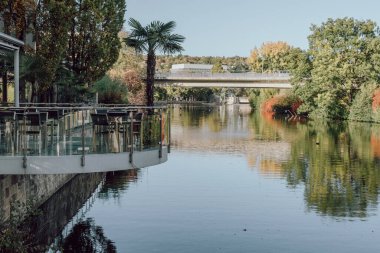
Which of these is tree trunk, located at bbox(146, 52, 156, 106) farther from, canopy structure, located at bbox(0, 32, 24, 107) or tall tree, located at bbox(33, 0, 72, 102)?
canopy structure, located at bbox(0, 32, 24, 107)

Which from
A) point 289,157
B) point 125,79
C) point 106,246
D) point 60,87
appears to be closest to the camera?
point 106,246

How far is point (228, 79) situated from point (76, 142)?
69855 millimetres

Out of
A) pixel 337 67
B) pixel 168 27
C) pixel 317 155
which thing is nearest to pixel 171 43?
pixel 168 27

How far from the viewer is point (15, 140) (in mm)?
15328

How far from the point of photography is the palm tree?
34.8 meters

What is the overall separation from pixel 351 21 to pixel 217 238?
6823 cm

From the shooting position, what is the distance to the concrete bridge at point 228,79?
277ft

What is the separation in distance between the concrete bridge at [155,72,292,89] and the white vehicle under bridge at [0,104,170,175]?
66.8 meters

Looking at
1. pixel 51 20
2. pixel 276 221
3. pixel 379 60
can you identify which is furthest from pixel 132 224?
pixel 379 60

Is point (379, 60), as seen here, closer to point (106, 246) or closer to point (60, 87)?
point (60, 87)

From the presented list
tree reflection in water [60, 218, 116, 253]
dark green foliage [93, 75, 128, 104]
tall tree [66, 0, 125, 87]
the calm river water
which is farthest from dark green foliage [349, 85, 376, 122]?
tree reflection in water [60, 218, 116, 253]

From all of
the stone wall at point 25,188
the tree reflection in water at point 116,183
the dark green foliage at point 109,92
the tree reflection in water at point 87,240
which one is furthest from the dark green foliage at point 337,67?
the tree reflection in water at point 87,240

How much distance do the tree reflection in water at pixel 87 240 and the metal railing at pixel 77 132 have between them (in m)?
3.90

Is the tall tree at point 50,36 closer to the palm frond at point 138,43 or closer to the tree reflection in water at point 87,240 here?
the palm frond at point 138,43
